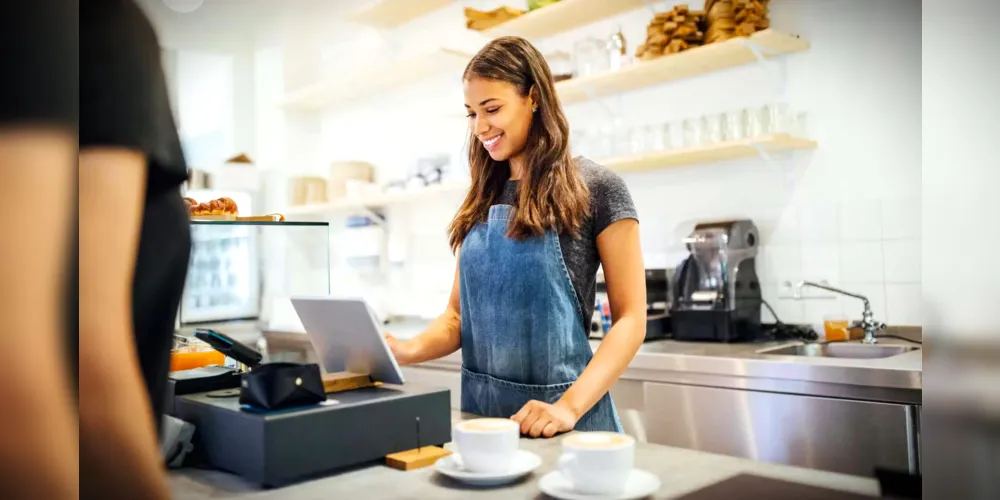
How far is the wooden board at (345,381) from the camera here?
1018 mm

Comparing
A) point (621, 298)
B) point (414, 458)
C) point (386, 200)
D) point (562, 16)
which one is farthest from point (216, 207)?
point (386, 200)

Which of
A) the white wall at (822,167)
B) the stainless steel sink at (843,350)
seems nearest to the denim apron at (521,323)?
the white wall at (822,167)

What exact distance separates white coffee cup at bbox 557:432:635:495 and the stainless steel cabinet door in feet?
4.54

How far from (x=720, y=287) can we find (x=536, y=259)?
134cm

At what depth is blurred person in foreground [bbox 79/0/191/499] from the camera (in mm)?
647

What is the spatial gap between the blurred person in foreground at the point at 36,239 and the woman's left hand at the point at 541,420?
23.7 inches

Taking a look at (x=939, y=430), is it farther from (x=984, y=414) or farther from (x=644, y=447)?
(x=644, y=447)

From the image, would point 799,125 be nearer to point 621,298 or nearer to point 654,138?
point 654,138

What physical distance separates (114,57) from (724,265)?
2.25 m

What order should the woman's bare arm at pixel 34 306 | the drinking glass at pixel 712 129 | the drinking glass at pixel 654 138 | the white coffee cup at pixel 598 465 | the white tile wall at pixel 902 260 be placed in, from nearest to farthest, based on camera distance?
the woman's bare arm at pixel 34 306, the white coffee cup at pixel 598 465, the white tile wall at pixel 902 260, the drinking glass at pixel 712 129, the drinking glass at pixel 654 138

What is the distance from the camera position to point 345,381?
3.39ft

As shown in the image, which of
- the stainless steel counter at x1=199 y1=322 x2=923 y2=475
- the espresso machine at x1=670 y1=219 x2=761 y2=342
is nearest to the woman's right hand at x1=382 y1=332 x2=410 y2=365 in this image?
the stainless steel counter at x1=199 y1=322 x2=923 y2=475

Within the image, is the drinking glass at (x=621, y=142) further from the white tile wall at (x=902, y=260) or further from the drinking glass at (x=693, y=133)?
the white tile wall at (x=902, y=260)

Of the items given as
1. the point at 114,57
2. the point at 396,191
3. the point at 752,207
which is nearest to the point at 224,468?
the point at 114,57
